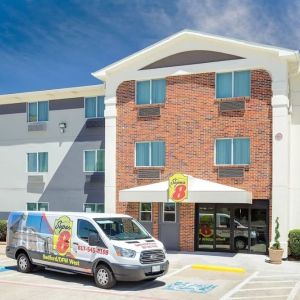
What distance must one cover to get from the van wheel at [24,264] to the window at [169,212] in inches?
321

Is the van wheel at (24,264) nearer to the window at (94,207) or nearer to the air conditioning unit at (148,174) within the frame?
the air conditioning unit at (148,174)

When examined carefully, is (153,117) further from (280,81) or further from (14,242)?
(14,242)

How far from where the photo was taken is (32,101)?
94.5ft

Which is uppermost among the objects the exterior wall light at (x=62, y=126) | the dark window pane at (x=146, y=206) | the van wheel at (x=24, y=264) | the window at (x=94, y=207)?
the exterior wall light at (x=62, y=126)

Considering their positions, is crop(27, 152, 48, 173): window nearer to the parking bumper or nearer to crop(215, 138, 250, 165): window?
crop(215, 138, 250, 165): window

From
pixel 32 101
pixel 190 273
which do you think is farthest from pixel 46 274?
pixel 32 101

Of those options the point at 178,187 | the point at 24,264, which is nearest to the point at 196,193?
the point at 178,187

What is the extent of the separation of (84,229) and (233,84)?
34.7ft

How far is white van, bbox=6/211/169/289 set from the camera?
13875mm

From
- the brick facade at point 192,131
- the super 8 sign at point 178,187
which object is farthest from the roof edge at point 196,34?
the super 8 sign at point 178,187

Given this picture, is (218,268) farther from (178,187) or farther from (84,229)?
(84,229)

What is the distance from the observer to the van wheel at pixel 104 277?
13.9 m

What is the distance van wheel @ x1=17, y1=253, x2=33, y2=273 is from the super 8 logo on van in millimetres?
1647

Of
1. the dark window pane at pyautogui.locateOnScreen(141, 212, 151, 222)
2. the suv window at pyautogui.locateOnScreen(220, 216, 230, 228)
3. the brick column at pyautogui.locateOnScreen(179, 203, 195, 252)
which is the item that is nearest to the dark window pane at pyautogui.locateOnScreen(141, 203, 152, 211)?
the dark window pane at pyautogui.locateOnScreen(141, 212, 151, 222)
